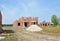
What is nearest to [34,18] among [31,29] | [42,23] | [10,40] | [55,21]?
[42,23]

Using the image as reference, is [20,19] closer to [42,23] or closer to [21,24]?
[21,24]

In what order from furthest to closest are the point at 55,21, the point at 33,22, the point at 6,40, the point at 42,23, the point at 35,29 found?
the point at 55,21 → the point at 42,23 → the point at 33,22 → the point at 35,29 → the point at 6,40

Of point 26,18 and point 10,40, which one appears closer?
point 10,40

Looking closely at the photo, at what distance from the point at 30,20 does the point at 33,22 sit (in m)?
1.14

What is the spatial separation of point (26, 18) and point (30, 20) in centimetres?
150

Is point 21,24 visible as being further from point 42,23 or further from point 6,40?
point 6,40

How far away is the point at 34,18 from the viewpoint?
154ft

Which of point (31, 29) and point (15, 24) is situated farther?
point (15, 24)

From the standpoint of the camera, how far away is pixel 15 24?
155 ft

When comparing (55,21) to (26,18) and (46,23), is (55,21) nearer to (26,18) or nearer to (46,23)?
(46,23)

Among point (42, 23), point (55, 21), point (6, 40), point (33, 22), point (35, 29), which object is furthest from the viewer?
point (55, 21)

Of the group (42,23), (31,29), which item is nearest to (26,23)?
(42,23)

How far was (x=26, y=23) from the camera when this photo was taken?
48.7 m

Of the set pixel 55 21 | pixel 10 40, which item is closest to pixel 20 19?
pixel 55 21
